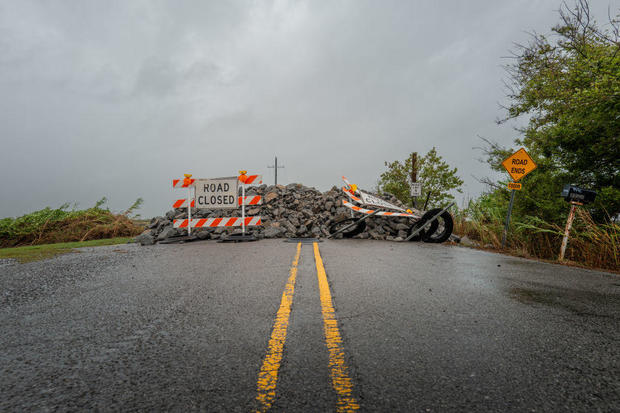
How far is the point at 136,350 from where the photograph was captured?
2.11 metres

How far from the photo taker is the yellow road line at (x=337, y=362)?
1.49 m

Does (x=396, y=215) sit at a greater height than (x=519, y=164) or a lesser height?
lesser

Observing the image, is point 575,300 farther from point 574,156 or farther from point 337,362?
point 574,156

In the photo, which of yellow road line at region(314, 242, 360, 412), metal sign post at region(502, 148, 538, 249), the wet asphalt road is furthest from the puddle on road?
metal sign post at region(502, 148, 538, 249)

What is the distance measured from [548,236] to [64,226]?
62.5 ft

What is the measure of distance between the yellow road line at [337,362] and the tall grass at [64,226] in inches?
530

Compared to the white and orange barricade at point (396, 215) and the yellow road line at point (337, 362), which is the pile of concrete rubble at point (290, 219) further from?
the yellow road line at point (337, 362)

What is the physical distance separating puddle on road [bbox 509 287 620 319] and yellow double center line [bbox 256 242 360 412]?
8.28 feet


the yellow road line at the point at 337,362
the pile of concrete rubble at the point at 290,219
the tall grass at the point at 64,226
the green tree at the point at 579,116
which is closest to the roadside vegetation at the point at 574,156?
the green tree at the point at 579,116

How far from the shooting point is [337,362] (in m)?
1.89

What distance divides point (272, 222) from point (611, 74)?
11.1 metres

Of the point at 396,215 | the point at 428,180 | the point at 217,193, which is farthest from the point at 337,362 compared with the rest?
the point at 428,180

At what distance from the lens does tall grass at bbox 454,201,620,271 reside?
23.1 feet

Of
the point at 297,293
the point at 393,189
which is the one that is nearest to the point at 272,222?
the point at 297,293
